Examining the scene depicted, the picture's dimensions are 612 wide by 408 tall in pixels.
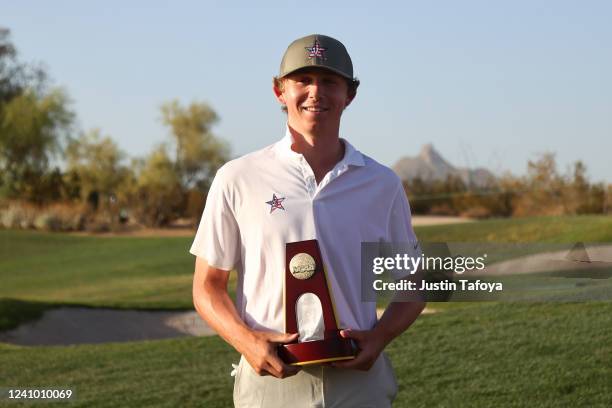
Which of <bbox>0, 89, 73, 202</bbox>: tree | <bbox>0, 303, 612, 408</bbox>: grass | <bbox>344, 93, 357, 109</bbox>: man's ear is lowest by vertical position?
<bbox>0, 303, 612, 408</bbox>: grass

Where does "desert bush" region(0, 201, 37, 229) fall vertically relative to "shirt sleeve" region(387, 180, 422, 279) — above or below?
above

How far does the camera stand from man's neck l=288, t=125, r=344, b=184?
2.62 meters

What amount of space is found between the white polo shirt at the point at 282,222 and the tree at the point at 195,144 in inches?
1974

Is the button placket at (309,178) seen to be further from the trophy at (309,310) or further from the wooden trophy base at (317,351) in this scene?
the wooden trophy base at (317,351)

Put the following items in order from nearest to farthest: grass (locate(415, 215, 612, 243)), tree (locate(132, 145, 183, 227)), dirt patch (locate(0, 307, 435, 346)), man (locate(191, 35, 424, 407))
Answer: man (locate(191, 35, 424, 407)) → dirt patch (locate(0, 307, 435, 346)) → grass (locate(415, 215, 612, 243)) → tree (locate(132, 145, 183, 227))

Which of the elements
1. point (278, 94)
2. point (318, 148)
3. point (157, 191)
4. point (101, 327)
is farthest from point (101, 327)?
point (157, 191)

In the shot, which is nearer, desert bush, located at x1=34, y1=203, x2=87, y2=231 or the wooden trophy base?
the wooden trophy base

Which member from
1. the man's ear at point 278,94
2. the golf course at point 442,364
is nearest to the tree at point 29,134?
the golf course at point 442,364

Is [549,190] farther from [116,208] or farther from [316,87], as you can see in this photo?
[316,87]

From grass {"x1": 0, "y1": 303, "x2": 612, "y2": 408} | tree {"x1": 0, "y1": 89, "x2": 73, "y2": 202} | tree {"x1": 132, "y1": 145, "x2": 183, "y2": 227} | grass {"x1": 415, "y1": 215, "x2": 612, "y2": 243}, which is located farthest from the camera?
tree {"x1": 0, "y1": 89, "x2": 73, "y2": 202}

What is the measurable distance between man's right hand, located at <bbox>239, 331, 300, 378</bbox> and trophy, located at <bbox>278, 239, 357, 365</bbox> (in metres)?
0.02

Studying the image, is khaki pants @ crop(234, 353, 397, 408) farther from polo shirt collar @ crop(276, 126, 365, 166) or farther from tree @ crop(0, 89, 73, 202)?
tree @ crop(0, 89, 73, 202)

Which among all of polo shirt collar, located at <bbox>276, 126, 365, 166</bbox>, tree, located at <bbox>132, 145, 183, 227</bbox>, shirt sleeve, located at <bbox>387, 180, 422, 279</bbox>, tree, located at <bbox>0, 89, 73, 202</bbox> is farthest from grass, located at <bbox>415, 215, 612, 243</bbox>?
tree, located at <bbox>0, 89, 73, 202</bbox>

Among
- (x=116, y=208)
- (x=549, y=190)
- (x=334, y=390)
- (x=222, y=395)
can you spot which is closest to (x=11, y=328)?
(x=222, y=395)
